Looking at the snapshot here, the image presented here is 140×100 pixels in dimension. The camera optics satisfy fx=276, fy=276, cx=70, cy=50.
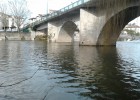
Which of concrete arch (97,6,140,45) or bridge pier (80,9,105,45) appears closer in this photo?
concrete arch (97,6,140,45)

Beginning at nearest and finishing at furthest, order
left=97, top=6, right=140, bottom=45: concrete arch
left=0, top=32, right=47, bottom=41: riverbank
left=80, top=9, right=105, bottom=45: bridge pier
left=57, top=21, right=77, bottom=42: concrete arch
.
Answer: left=97, top=6, right=140, bottom=45: concrete arch → left=80, top=9, right=105, bottom=45: bridge pier → left=57, top=21, right=77, bottom=42: concrete arch → left=0, top=32, right=47, bottom=41: riverbank

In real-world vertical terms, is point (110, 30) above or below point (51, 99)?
above

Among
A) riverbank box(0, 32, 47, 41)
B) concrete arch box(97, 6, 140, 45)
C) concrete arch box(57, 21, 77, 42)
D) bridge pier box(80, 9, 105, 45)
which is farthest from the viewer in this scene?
riverbank box(0, 32, 47, 41)

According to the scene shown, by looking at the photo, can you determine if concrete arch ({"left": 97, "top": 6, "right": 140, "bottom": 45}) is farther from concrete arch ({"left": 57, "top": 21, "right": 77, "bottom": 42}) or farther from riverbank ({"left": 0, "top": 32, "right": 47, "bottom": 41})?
riverbank ({"left": 0, "top": 32, "right": 47, "bottom": 41})

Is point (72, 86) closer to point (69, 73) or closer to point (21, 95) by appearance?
point (21, 95)

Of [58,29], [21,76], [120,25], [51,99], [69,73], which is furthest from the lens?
[58,29]

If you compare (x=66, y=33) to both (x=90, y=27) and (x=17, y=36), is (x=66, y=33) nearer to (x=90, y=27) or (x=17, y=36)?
(x=17, y=36)

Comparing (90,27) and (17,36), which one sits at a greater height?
(90,27)

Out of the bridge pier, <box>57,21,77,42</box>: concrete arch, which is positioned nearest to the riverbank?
<box>57,21,77,42</box>: concrete arch

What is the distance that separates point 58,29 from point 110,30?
3206 centimetres

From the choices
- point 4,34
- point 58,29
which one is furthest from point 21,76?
point 4,34

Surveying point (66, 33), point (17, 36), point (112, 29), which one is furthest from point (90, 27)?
point (17, 36)

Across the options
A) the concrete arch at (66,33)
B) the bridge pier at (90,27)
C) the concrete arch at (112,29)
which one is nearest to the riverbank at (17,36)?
the concrete arch at (66,33)

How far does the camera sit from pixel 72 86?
10273 millimetres
